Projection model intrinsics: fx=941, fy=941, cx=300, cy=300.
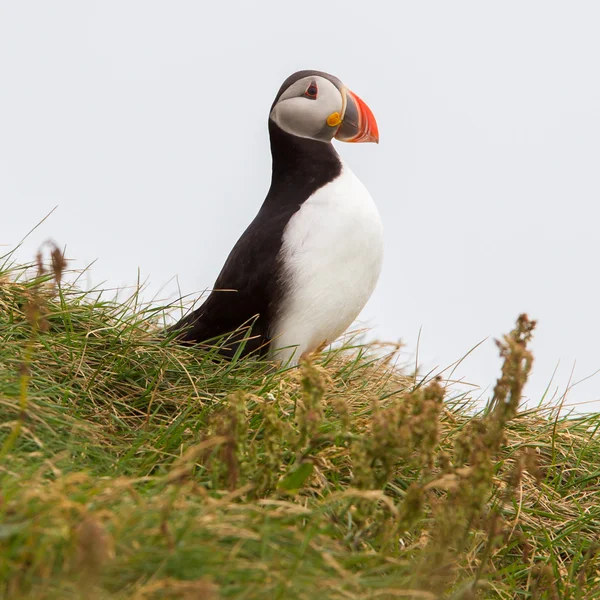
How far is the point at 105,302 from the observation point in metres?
5.06

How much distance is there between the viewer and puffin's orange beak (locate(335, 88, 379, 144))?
17.2ft

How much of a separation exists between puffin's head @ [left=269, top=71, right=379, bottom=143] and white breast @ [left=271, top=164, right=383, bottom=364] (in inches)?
13.3

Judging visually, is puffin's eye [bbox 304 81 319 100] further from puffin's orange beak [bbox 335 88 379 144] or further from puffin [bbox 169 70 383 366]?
puffin's orange beak [bbox 335 88 379 144]

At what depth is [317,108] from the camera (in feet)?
16.9

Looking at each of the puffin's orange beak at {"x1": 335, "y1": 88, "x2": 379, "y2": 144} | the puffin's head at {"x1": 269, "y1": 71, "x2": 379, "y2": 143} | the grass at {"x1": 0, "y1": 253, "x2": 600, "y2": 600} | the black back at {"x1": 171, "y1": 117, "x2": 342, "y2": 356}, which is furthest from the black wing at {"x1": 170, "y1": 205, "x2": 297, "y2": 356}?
the puffin's orange beak at {"x1": 335, "y1": 88, "x2": 379, "y2": 144}

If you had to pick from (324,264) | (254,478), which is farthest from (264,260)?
(254,478)

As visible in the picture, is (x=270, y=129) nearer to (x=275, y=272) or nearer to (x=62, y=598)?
(x=275, y=272)

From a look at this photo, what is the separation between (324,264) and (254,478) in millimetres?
1847

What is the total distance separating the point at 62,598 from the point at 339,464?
1.86 meters

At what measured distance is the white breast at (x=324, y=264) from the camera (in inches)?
193

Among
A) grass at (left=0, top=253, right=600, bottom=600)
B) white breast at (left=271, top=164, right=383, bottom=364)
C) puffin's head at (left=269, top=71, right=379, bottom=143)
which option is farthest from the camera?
puffin's head at (left=269, top=71, right=379, bottom=143)

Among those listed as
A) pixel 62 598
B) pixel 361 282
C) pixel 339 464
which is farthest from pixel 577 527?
pixel 62 598

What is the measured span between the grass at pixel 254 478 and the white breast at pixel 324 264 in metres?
0.23

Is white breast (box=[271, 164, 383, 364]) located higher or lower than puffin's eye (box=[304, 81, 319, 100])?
lower
